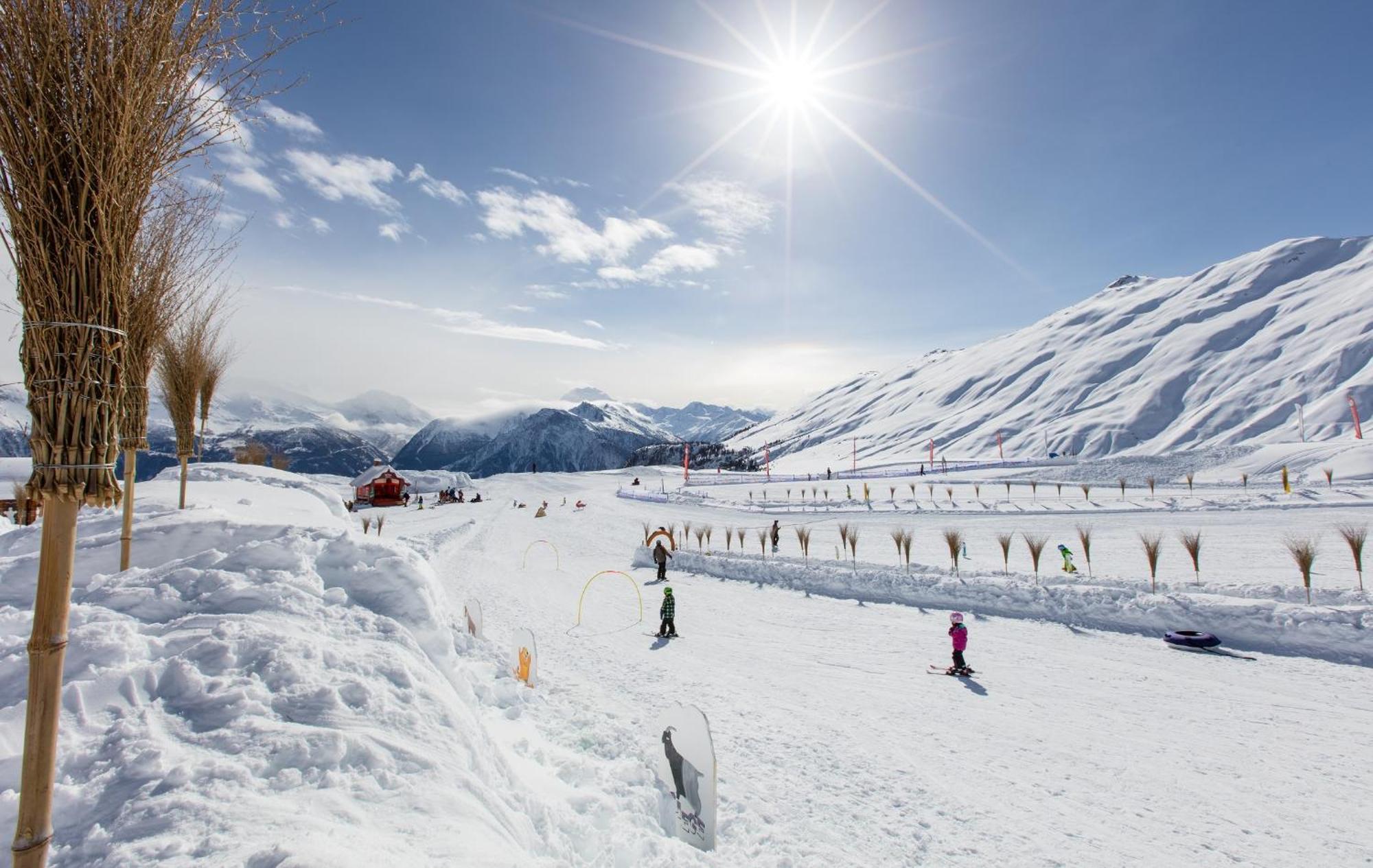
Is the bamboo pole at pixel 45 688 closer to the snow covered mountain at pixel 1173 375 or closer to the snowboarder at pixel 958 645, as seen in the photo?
the snowboarder at pixel 958 645

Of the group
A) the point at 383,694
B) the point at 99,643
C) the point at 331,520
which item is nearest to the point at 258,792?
the point at 383,694

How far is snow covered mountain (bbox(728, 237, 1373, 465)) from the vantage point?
293 ft

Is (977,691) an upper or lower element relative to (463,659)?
lower

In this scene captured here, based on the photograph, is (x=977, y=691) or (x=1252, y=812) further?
Answer: (x=977, y=691)

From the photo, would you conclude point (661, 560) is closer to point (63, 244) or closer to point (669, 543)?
point (669, 543)

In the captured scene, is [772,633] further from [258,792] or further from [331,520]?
[331,520]

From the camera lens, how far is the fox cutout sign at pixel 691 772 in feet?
20.2

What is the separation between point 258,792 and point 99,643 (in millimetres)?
2365

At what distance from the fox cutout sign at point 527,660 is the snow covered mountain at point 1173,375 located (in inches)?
3631

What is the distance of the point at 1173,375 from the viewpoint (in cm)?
10775

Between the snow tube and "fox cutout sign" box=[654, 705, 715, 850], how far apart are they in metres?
12.7

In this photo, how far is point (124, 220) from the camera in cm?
274

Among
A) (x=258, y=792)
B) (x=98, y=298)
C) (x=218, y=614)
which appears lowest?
(x=258, y=792)

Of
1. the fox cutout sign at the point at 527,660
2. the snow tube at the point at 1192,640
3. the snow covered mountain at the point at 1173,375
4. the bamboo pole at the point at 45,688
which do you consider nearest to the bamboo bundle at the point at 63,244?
the bamboo pole at the point at 45,688
